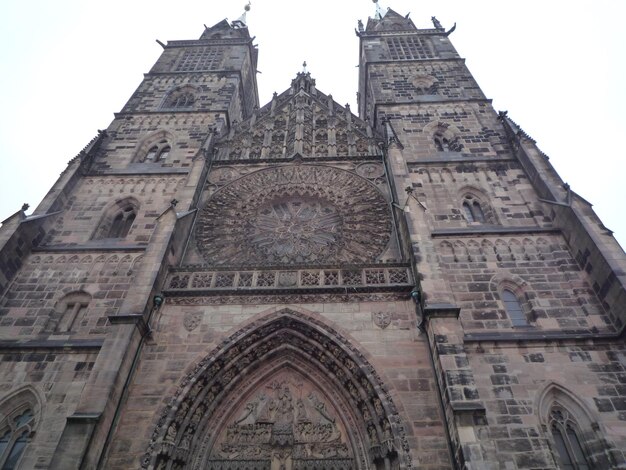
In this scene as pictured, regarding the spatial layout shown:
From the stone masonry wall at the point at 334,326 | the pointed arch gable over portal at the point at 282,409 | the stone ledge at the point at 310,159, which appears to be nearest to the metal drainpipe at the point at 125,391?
the stone masonry wall at the point at 334,326

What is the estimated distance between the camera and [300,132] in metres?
16.6

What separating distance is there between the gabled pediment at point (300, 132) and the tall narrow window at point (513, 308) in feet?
22.1

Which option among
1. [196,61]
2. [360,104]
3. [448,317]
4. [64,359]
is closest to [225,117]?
[196,61]

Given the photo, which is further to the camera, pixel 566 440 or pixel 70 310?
pixel 70 310

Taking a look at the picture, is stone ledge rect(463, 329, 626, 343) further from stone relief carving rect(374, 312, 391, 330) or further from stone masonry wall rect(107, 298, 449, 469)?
stone relief carving rect(374, 312, 391, 330)

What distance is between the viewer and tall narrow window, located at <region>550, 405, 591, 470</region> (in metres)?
8.03

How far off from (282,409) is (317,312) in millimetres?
2186

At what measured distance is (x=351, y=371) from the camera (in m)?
9.48

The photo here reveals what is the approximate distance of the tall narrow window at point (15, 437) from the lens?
862cm

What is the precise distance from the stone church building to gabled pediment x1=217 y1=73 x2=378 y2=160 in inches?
7.1

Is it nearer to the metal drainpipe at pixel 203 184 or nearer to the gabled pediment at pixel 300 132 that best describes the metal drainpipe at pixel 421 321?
the gabled pediment at pixel 300 132

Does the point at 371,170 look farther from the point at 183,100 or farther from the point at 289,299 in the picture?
the point at 183,100

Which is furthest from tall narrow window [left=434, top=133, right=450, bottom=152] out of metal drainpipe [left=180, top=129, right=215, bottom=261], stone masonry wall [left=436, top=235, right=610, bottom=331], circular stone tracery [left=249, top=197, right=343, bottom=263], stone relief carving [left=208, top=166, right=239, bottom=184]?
metal drainpipe [left=180, top=129, right=215, bottom=261]

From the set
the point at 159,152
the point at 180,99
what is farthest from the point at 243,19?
the point at 159,152
